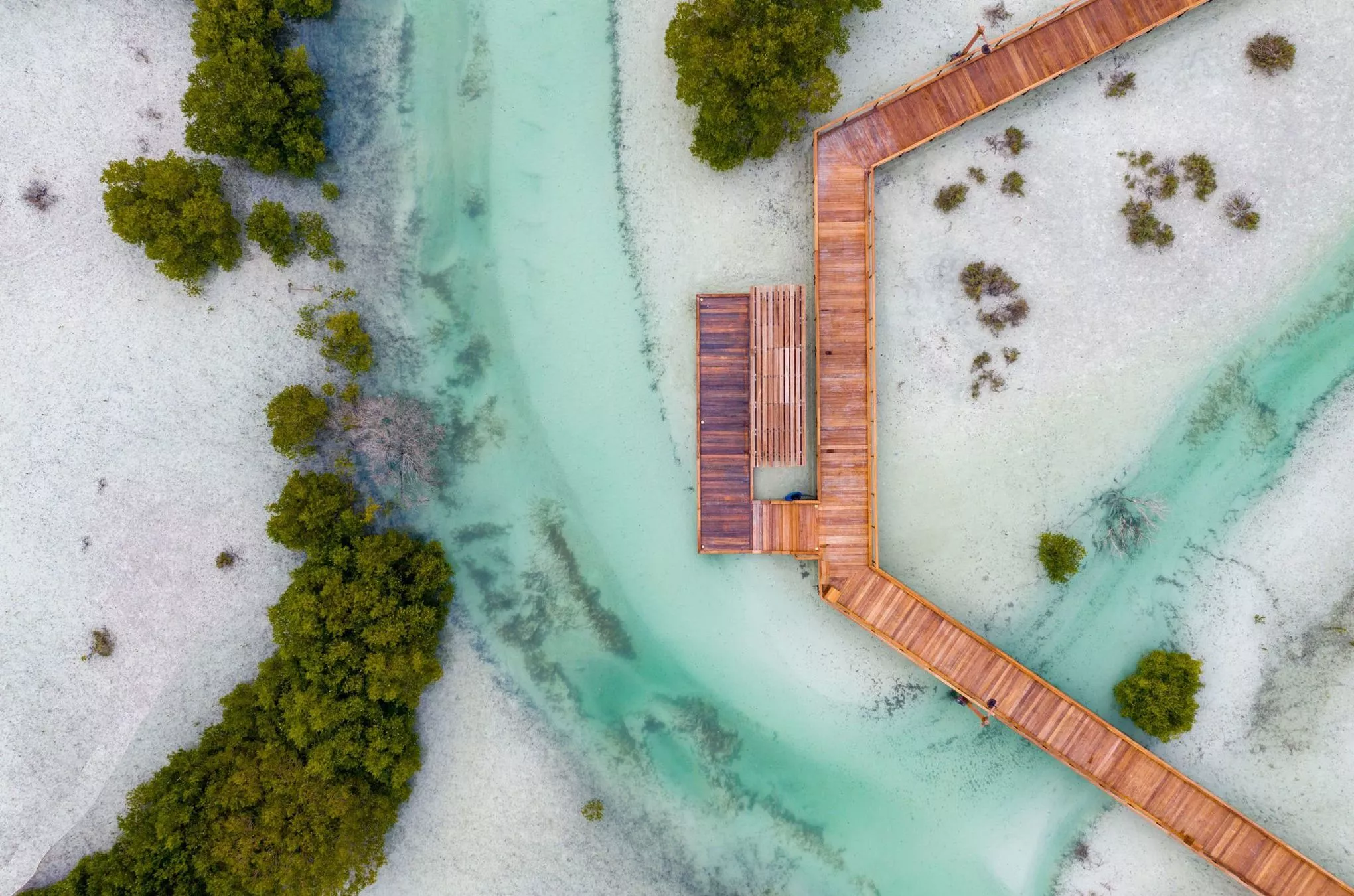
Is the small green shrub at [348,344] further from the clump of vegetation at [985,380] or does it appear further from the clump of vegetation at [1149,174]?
the clump of vegetation at [1149,174]

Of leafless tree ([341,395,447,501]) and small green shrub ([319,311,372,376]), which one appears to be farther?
leafless tree ([341,395,447,501])

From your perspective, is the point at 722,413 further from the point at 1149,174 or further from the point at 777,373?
the point at 1149,174

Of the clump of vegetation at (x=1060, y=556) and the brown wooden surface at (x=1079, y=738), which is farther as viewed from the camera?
the clump of vegetation at (x=1060, y=556)

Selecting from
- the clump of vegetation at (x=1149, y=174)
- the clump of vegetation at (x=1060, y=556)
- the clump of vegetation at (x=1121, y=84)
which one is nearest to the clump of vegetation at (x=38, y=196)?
the clump of vegetation at (x=1060, y=556)

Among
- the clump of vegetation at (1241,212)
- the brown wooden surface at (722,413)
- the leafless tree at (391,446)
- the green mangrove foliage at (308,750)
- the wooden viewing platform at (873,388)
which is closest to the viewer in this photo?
the green mangrove foliage at (308,750)

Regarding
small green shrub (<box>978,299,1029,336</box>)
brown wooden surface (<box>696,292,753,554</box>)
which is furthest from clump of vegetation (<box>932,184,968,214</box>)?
brown wooden surface (<box>696,292,753,554</box>)

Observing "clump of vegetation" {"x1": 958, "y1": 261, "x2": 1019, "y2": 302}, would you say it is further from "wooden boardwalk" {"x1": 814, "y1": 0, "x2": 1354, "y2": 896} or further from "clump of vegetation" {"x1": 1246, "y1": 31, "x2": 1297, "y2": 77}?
"clump of vegetation" {"x1": 1246, "y1": 31, "x2": 1297, "y2": 77}

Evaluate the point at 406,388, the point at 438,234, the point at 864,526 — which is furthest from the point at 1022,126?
the point at 406,388
